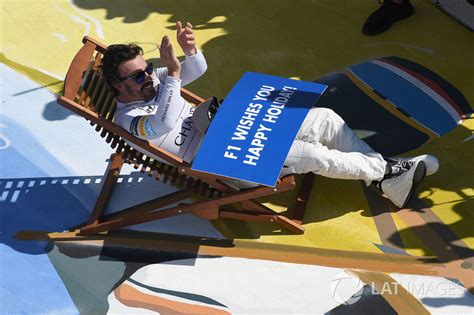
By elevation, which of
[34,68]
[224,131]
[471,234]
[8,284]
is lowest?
[8,284]

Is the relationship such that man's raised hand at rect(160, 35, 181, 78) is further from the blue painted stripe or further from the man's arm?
the blue painted stripe

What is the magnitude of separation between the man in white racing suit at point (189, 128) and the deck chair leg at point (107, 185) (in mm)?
671

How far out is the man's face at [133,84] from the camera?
4.71m

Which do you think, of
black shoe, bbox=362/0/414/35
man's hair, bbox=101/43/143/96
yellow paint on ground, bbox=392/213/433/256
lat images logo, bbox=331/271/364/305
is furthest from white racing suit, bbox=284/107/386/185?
black shoe, bbox=362/0/414/35

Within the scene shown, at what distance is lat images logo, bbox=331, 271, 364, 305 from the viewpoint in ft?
15.1

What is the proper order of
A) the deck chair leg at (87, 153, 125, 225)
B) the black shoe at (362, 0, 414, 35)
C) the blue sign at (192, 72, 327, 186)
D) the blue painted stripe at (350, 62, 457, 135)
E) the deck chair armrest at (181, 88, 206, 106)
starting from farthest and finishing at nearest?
1. the black shoe at (362, 0, 414, 35)
2. the blue painted stripe at (350, 62, 457, 135)
3. the deck chair armrest at (181, 88, 206, 106)
4. the deck chair leg at (87, 153, 125, 225)
5. the blue sign at (192, 72, 327, 186)

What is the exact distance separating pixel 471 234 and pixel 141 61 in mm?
2713

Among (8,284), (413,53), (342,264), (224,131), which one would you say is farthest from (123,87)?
(413,53)

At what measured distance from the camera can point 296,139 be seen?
5008 millimetres

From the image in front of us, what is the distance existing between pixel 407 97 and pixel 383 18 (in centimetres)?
121

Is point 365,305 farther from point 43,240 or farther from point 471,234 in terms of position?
point 43,240

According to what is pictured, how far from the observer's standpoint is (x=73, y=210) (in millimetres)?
5371

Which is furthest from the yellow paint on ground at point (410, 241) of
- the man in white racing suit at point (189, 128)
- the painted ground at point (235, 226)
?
the man in white racing suit at point (189, 128)

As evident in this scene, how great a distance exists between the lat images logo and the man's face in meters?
1.87
